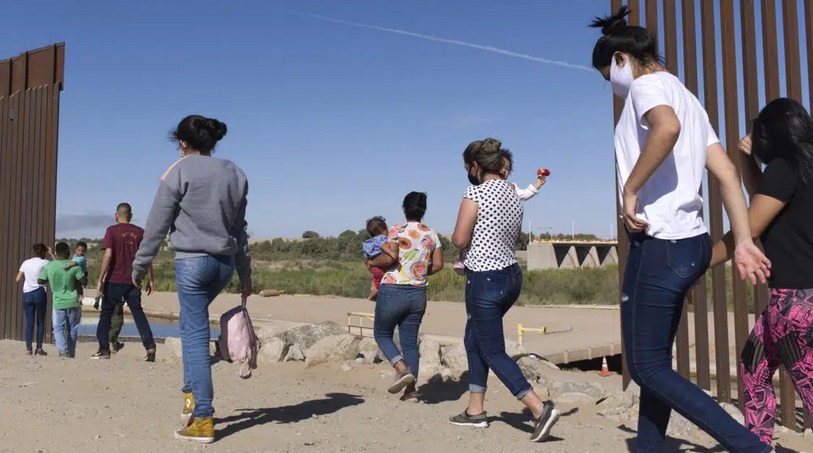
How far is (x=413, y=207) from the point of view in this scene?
20.2ft

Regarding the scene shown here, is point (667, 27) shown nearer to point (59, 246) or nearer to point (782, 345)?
point (782, 345)

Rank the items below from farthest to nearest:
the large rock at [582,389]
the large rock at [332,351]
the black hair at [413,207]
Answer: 1. the large rock at [332,351]
2. the large rock at [582,389]
3. the black hair at [413,207]

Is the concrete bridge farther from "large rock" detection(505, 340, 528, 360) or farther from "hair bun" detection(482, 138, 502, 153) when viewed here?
"hair bun" detection(482, 138, 502, 153)

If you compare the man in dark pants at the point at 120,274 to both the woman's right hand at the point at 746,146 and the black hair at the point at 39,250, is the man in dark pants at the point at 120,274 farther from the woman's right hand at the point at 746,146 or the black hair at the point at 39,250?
the woman's right hand at the point at 746,146

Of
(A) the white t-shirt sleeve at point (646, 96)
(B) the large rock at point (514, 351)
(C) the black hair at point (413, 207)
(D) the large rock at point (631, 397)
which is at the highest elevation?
(A) the white t-shirt sleeve at point (646, 96)

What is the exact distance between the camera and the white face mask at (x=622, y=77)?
131 inches

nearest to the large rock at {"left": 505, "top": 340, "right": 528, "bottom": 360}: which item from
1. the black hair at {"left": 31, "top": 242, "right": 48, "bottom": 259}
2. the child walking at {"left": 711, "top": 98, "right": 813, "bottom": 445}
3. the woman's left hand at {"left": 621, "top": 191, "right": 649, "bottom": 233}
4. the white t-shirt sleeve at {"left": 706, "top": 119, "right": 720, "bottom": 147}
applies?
the child walking at {"left": 711, "top": 98, "right": 813, "bottom": 445}

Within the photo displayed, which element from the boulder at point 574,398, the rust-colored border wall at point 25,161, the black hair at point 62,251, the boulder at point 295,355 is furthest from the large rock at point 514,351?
the rust-colored border wall at point 25,161

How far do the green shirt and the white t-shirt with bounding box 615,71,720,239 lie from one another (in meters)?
7.84

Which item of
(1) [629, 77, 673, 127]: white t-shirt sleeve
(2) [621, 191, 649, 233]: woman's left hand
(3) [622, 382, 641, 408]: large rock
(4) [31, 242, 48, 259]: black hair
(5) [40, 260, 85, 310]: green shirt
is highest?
(1) [629, 77, 673, 127]: white t-shirt sleeve

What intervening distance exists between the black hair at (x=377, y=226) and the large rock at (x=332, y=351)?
2376 mm

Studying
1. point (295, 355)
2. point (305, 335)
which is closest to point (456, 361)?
point (295, 355)

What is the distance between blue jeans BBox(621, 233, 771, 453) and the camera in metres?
3.11

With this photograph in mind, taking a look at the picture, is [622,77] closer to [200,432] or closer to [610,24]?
[610,24]
